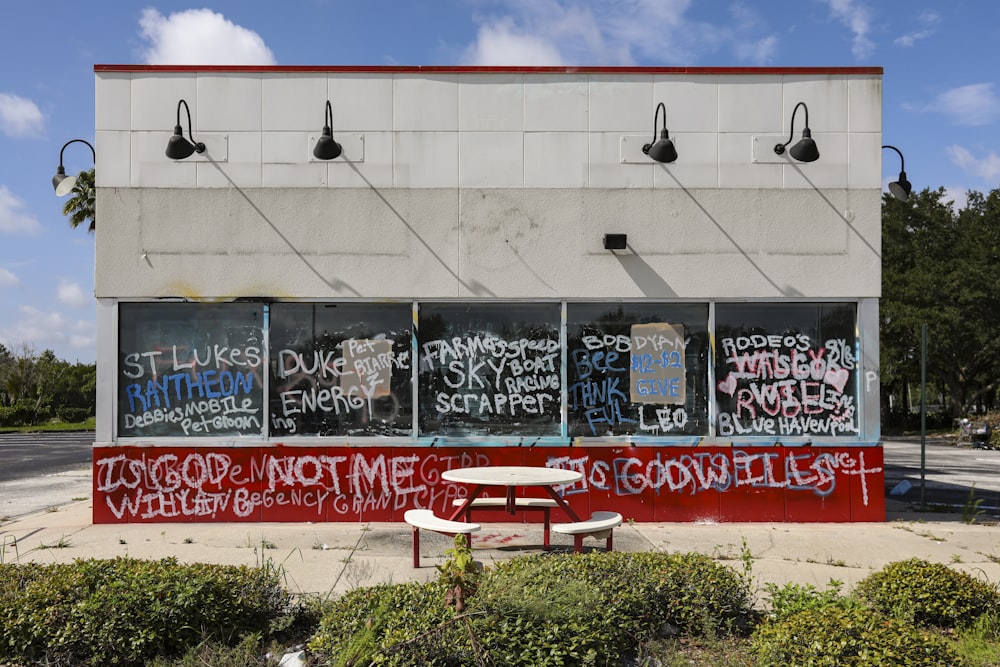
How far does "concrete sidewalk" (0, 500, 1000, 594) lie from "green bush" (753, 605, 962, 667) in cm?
235

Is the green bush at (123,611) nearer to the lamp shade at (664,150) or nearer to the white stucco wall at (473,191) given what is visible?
the white stucco wall at (473,191)

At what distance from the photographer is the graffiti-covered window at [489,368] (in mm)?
9172

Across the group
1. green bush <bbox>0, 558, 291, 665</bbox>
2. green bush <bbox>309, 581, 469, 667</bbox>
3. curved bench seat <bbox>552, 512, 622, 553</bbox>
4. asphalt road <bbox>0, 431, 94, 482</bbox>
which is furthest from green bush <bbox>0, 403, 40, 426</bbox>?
green bush <bbox>309, 581, 469, 667</bbox>

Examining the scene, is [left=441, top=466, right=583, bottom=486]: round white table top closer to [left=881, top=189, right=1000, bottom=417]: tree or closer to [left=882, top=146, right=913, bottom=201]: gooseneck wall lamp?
[left=882, top=146, right=913, bottom=201]: gooseneck wall lamp

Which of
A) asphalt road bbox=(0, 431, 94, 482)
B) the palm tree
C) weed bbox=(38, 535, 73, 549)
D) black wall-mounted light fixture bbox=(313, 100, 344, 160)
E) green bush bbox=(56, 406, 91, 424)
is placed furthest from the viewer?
green bush bbox=(56, 406, 91, 424)

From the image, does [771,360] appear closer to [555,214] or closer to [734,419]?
[734,419]

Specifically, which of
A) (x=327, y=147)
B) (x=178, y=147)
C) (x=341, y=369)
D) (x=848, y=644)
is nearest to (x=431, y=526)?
(x=341, y=369)

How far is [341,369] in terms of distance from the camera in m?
9.20

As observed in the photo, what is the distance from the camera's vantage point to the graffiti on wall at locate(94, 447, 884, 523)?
8961mm

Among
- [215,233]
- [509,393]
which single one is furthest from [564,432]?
[215,233]

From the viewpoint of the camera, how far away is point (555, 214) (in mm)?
9195

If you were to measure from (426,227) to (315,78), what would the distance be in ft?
7.18

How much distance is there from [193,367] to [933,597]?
775 cm

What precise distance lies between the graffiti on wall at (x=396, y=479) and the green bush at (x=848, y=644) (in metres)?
4.71
